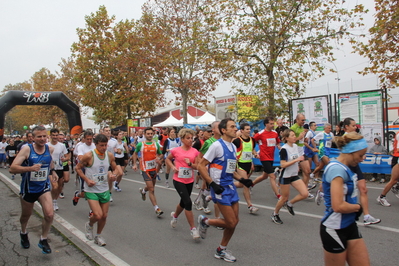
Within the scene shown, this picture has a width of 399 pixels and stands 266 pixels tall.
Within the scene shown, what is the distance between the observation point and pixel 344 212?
9.00 ft

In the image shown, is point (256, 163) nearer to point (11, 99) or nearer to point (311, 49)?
point (311, 49)

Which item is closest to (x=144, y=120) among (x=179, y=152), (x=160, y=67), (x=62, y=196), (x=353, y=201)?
(x=160, y=67)

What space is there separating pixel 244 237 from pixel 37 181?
328 centimetres

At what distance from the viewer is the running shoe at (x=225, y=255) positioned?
14.3 ft

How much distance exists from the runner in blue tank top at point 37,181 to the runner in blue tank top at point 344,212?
12.6 ft

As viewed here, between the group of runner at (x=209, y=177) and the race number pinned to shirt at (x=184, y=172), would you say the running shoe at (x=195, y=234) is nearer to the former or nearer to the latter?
the group of runner at (x=209, y=177)

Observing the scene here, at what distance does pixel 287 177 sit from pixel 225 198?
2135 millimetres

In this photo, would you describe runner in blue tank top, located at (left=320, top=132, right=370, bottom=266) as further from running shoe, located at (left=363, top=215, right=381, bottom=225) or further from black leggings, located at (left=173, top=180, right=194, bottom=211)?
running shoe, located at (left=363, top=215, right=381, bottom=225)

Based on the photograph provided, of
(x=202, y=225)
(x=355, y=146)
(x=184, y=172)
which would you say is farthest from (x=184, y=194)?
(x=355, y=146)

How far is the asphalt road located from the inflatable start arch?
10.9 m

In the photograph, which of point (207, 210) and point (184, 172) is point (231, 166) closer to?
point (184, 172)

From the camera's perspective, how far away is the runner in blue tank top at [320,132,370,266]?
2754mm

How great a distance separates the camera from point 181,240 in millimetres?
5355

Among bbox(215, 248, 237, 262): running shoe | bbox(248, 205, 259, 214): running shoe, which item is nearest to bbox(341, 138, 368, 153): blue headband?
bbox(215, 248, 237, 262): running shoe
